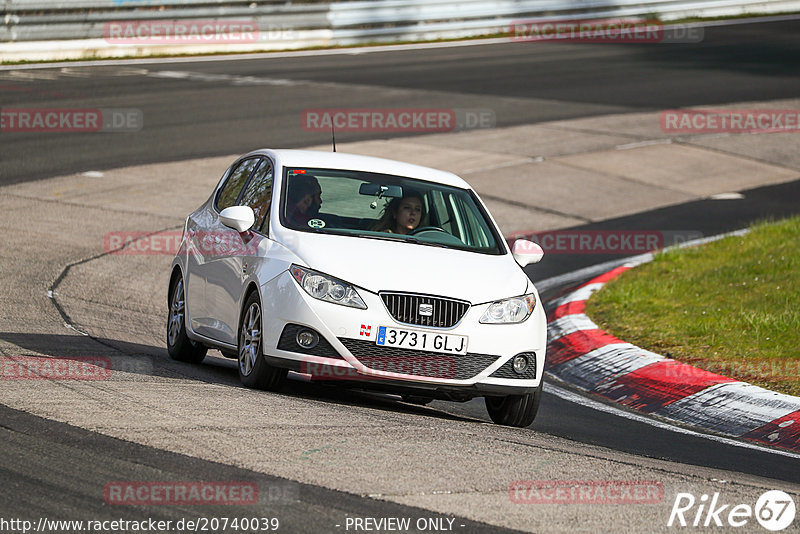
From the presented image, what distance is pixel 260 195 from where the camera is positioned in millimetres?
8742

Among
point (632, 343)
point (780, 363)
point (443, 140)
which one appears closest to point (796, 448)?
point (780, 363)

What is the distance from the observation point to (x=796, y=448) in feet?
25.6

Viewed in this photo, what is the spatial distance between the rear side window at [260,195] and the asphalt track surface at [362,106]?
118cm

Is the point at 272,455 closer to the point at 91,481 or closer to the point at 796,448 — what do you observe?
the point at 91,481

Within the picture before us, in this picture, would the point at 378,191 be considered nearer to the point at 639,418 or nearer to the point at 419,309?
the point at 419,309

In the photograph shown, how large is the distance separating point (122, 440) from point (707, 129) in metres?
18.1

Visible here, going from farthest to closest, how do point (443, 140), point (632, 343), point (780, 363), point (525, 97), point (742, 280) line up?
point (525, 97), point (443, 140), point (742, 280), point (632, 343), point (780, 363)
